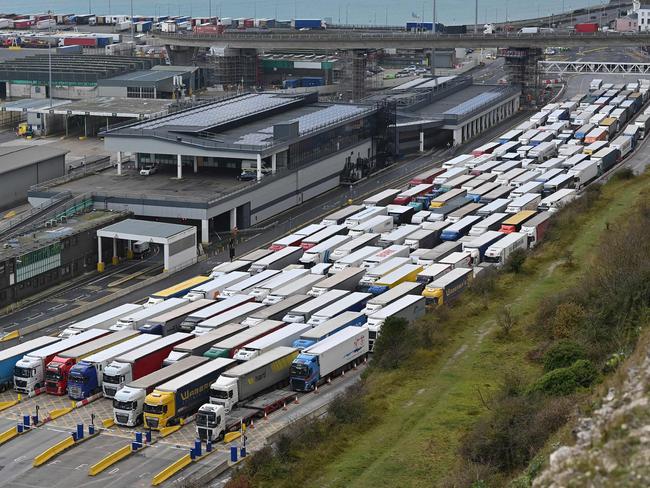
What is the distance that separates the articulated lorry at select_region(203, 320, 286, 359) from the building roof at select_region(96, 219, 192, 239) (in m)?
8.67

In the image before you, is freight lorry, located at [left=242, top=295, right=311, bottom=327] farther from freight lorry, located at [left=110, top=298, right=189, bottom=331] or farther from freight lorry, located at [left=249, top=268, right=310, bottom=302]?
freight lorry, located at [left=110, top=298, right=189, bottom=331]

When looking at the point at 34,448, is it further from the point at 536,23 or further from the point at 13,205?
the point at 536,23

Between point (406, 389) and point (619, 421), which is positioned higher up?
point (619, 421)

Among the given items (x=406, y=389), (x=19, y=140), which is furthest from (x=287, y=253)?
(x=19, y=140)

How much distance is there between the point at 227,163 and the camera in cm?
4462

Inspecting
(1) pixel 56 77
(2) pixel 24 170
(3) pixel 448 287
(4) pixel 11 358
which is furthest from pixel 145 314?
(1) pixel 56 77

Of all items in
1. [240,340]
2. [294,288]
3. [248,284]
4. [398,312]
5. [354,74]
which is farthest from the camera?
[354,74]

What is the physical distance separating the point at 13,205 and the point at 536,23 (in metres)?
66.6

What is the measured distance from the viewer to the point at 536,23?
10162cm

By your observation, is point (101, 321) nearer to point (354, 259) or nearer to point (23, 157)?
point (354, 259)

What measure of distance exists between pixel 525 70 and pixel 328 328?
42.7 metres

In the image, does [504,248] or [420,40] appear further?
[420,40]

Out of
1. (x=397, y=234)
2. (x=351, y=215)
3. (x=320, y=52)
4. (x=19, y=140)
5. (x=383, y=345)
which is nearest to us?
(x=383, y=345)

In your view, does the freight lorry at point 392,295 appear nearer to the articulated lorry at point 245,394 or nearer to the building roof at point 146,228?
the articulated lorry at point 245,394
